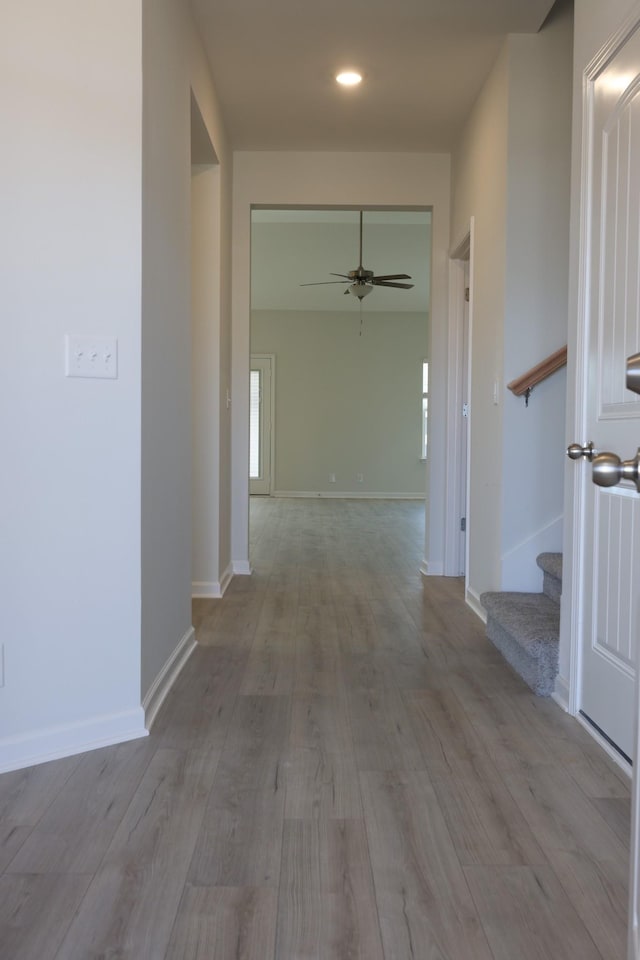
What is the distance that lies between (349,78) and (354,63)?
0.15 metres

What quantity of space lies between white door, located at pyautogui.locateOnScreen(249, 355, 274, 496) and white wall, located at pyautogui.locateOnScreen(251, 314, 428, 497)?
0.40 ft

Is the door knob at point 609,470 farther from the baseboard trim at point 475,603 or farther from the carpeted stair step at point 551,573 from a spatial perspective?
the baseboard trim at point 475,603

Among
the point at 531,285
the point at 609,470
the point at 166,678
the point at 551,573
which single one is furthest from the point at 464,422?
the point at 609,470

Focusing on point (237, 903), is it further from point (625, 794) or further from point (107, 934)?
point (625, 794)

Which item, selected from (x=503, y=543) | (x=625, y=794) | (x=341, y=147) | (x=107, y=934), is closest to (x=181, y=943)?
(x=107, y=934)

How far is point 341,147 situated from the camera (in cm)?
468

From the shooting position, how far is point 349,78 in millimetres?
3725

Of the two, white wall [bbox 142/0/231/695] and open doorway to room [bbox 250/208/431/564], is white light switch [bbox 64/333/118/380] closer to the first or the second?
white wall [bbox 142/0/231/695]

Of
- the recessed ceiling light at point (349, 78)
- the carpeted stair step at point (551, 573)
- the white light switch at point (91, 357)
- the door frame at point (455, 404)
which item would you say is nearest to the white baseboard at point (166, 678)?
the white light switch at point (91, 357)

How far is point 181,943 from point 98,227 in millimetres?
1708

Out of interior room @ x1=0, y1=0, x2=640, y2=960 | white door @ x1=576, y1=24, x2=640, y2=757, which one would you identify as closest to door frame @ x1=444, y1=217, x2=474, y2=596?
interior room @ x1=0, y1=0, x2=640, y2=960

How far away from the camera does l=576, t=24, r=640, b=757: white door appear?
78.3 inches

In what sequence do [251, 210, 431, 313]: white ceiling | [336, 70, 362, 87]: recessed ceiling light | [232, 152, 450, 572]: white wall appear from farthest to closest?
[251, 210, 431, 313]: white ceiling → [232, 152, 450, 572]: white wall → [336, 70, 362, 87]: recessed ceiling light

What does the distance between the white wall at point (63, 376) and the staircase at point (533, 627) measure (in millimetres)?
1403
